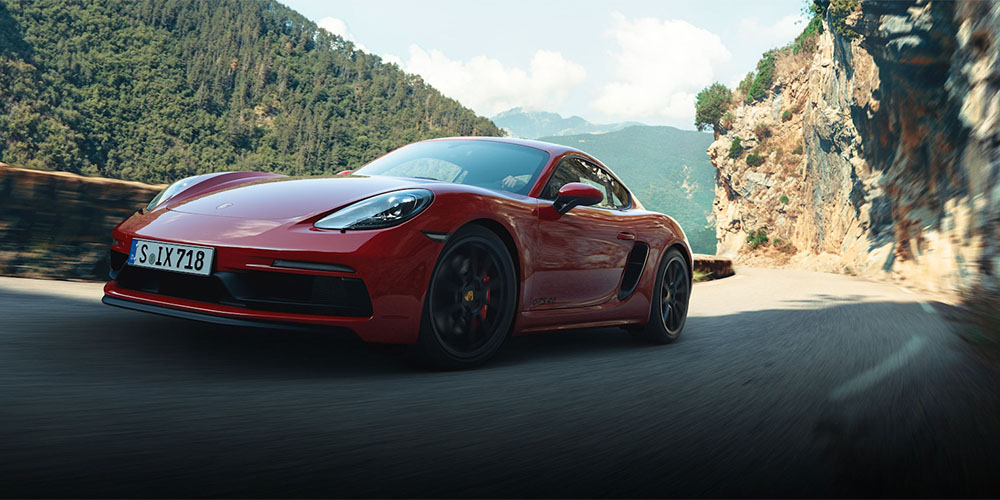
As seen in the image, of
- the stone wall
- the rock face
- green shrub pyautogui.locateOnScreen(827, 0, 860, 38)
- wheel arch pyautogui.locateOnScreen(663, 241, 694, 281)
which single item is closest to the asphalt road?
wheel arch pyautogui.locateOnScreen(663, 241, 694, 281)

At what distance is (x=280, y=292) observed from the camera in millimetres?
3385

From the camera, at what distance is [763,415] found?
3.27 metres

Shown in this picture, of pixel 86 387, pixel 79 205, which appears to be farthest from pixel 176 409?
pixel 79 205

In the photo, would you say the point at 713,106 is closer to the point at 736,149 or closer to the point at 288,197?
the point at 736,149

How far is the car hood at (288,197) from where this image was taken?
12.1 feet

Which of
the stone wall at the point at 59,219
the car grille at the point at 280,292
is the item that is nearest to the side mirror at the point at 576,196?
the car grille at the point at 280,292

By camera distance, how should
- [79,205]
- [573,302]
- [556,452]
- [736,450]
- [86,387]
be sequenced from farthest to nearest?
[79,205]
[573,302]
[86,387]
[736,450]
[556,452]

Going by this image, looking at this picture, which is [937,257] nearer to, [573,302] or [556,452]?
[573,302]

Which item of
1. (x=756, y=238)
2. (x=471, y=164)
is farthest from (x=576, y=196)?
(x=756, y=238)

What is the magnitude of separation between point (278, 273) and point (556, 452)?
151cm

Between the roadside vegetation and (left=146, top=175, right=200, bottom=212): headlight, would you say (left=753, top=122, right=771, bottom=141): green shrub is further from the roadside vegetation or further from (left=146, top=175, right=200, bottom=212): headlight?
(left=146, top=175, right=200, bottom=212): headlight

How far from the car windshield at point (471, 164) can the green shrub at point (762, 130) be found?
56.1m

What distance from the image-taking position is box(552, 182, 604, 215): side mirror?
4469 mm

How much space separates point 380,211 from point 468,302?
2.14ft
